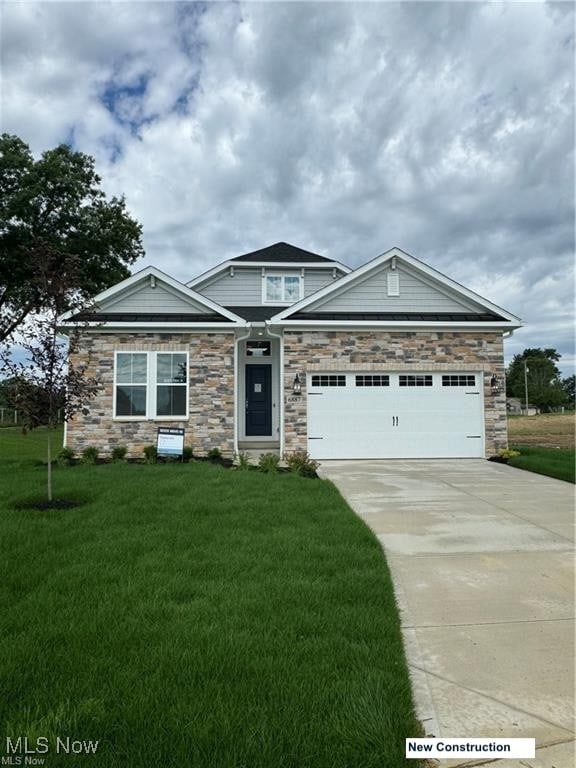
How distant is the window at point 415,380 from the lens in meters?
13.0

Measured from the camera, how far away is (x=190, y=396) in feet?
40.6

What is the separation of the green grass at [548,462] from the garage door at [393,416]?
132 cm

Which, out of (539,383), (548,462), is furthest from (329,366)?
(539,383)

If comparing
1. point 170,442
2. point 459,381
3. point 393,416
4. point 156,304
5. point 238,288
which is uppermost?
point 238,288

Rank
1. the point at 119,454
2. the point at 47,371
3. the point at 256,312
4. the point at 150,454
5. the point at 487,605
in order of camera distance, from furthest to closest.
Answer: the point at 256,312, the point at 119,454, the point at 150,454, the point at 47,371, the point at 487,605

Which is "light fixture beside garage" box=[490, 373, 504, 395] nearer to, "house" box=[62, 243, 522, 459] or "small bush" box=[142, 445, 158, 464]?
"house" box=[62, 243, 522, 459]

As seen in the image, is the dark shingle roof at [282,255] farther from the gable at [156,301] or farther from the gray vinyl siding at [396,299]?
the gable at [156,301]

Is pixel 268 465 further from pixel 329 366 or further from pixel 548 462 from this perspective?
pixel 548 462

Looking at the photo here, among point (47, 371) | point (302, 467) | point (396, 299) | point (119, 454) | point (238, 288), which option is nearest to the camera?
point (47, 371)

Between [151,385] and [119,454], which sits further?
[151,385]

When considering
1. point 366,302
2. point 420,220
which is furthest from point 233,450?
point 420,220

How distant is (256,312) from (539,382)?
66.6 m

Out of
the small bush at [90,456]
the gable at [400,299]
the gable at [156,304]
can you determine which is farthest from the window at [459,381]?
the small bush at [90,456]

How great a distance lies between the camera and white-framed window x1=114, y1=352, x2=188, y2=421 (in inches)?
486
